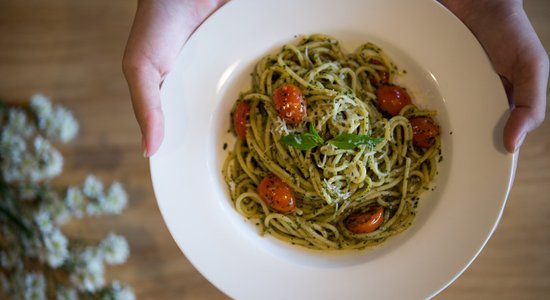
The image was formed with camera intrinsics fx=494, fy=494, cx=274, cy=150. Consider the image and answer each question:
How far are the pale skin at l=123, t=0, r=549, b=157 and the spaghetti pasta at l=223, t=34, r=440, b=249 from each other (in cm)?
49

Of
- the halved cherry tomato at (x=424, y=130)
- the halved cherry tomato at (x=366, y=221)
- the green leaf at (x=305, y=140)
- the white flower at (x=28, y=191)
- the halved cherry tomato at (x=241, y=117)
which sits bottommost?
the white flower at (x=28, y=191)

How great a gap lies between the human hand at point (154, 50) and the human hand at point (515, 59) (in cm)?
173

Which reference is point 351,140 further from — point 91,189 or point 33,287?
point 33,287

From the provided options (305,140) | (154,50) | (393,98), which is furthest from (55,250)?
(393,98)

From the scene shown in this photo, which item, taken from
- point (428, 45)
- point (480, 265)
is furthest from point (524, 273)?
A: point (428, 45)

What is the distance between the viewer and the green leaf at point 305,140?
9.43ft

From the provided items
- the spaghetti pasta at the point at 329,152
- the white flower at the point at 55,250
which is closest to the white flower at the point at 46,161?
the white flower at the point at 55,250

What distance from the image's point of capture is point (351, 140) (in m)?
2.85

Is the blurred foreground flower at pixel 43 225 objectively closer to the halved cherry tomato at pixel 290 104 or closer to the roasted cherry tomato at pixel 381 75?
the halved cherry tomato at pixel 290 104

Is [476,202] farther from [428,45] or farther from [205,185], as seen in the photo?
[205,185]

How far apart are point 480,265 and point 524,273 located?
0.30 metres

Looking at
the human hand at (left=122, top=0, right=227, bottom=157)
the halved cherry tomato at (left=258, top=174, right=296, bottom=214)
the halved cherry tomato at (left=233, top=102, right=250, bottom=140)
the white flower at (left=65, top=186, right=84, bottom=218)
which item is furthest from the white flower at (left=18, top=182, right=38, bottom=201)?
the halved cherry tomato at (left=258, top=174, right=296, bottom=214)

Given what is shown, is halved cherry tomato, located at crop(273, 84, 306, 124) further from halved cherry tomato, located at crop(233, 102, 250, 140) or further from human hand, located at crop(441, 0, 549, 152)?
human hand, located at crop(441, 0, 549, 152)

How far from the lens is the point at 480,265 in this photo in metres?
3.46
